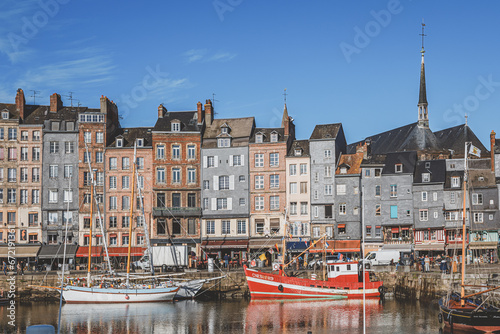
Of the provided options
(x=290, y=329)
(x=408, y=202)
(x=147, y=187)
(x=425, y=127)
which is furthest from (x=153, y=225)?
(x=425, y=127)

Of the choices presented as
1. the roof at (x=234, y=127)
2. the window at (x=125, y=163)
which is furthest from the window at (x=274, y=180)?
the window at (x=125, y=163)

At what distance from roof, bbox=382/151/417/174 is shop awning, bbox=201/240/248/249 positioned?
17.1 m

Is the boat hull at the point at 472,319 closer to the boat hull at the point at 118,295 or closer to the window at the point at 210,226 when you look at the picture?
the boat hull at the point at 118,295

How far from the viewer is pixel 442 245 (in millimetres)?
71250

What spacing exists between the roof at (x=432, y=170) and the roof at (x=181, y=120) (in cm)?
2466

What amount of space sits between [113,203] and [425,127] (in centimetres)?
4621

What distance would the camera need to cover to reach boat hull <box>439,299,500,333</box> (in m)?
41.3

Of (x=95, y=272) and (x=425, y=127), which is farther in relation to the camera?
(x=425, y=127)

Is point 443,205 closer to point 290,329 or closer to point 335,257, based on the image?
point 335,257

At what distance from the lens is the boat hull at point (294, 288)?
60281 mm

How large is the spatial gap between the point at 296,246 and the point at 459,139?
30062mm

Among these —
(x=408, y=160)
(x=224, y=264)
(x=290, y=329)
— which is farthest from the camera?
(x=408, y=160)

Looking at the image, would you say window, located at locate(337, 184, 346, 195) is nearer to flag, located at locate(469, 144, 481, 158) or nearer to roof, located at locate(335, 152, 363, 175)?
roof, located at locate(335, 152, 363, 175)

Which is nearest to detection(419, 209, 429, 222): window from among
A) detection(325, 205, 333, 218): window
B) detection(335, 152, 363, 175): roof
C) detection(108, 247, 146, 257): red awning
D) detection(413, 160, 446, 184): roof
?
detection(413, 160, 446, 184): roof
